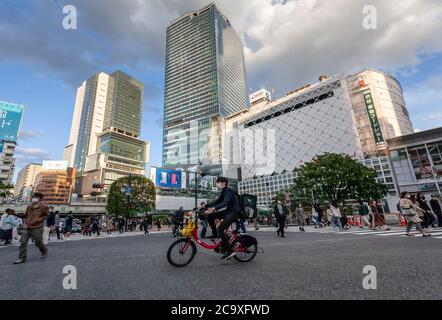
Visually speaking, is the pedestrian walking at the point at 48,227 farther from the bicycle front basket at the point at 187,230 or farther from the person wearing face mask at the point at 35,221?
the bicycle front basket at the point at 187,230

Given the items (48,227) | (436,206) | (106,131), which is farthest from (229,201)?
(106,131)

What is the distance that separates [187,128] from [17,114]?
2950 inches

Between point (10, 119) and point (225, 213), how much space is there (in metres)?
50.8

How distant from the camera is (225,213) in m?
4.73

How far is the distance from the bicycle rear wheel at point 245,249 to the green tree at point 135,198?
134 ft

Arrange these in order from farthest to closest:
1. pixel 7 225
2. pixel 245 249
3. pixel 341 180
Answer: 1. pixel 341 180
2. pixel 7 225
3. pixel 245 249

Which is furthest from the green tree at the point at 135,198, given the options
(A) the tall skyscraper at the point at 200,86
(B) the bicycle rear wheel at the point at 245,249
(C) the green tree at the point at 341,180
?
(A) the tall skyscraper at the point at 200,86

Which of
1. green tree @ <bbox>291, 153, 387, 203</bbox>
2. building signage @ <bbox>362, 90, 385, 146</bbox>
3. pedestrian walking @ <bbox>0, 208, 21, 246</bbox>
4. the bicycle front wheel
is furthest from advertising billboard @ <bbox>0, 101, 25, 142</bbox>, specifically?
building signage @ <bbox>362, 90, 385, 146</bbox>

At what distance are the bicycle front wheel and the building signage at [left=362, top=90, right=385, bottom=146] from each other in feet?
177

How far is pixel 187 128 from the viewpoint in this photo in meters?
112

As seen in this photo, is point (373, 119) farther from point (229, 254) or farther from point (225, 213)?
point (229, 254)

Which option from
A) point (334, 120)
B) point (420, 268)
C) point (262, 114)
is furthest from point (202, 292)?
point (262, 114)

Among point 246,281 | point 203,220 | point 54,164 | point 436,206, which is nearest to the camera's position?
point 246,281

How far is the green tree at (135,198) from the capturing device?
4269cm
